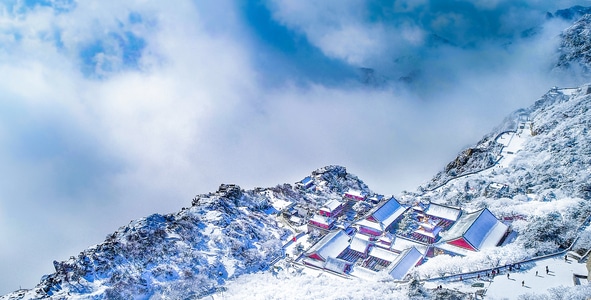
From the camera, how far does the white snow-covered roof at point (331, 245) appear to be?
4259 cm

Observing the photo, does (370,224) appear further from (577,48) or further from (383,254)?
(577,48)

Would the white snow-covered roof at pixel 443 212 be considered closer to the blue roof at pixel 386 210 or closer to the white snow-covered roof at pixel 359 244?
the blue roof at pixel 386 210

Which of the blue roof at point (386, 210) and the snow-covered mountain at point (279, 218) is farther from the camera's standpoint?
the blue roof at point (386, 210)

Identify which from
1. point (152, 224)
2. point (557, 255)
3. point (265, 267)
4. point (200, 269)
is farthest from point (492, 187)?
point (152, 224)

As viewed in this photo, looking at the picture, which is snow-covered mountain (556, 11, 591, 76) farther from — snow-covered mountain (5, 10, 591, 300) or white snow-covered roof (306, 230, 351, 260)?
white snow-covered roof (306, 230, 351, 260)

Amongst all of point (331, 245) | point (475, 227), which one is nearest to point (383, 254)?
point (331, 245)

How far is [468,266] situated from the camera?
34438 mm

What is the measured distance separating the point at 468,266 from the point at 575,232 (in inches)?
380

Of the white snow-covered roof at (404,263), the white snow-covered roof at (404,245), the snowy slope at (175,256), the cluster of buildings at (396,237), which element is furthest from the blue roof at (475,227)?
the snowy slope at (175,256)

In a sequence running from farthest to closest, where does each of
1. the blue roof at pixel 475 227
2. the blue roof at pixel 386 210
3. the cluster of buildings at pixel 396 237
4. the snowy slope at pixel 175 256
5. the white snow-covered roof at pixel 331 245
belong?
the blue roof at pixel 386 210 → the white snow-covered roof at pixel 331 245 → the snowy slope at pixel 175 256 → the blue roof at pixel 475 227 → the cluster of buildings at pixel 396 237

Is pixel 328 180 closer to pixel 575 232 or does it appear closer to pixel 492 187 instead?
pixel 492 187

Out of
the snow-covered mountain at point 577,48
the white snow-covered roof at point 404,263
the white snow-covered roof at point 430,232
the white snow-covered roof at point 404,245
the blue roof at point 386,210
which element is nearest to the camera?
the white snow-covered roof at point 404,263

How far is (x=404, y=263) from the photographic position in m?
39.0

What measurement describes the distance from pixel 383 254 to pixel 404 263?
3241mm
